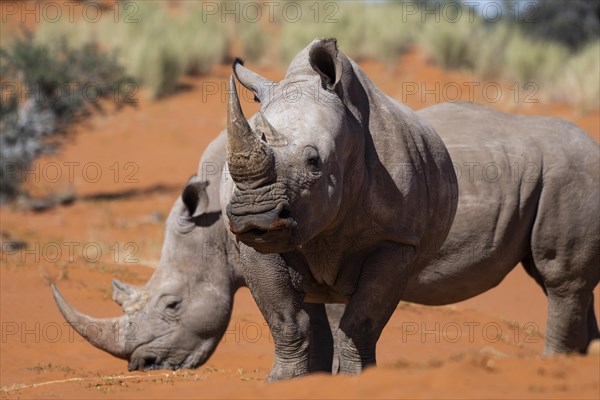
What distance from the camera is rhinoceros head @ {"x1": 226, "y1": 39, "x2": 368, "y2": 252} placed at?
198 inches

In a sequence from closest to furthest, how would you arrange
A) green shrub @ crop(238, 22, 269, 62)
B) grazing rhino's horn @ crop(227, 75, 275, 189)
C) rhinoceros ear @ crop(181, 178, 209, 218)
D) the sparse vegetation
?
grazing rhino's horn @ crop(227, 75, 275, 189) → rhinoceros ear @ crop(181, 178, 209, 218) → the sparse vegetation → green shrub @ crop(238, 22, 269, 62)

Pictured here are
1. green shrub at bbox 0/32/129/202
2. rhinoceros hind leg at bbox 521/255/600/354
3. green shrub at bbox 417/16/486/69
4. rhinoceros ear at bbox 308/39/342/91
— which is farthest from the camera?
green shrub at bbox 417/16/486/69

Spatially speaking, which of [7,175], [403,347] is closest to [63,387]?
[403,347]

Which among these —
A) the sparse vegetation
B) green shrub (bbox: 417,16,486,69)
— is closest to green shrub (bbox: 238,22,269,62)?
the sparse vegetation

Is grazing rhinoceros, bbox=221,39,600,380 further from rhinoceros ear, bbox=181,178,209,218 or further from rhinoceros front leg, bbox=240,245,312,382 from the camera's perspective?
rhinoceros ear, bbox=181,178,209,218

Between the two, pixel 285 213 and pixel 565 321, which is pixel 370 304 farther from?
pixel 565 321

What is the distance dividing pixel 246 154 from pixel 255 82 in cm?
120

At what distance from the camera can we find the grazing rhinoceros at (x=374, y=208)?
5215 mm

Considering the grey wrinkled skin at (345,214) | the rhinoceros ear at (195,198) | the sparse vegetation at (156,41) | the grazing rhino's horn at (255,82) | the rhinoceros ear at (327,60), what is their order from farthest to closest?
the sparse vegetation at (156,41)
the rhinoceros ear at (195,198)
the grazing rhino's horn at (255,82)
the rhinoceros ear at (327,60)
the grey wrinkled skin at (345,214)

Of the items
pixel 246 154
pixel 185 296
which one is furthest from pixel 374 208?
pixel 185 296

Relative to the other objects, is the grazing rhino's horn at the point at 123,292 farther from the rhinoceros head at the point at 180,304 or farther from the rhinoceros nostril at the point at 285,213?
the rhinoceros nostril at the point at 285,213

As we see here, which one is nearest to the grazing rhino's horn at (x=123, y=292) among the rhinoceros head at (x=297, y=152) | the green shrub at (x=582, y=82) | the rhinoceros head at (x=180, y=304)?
the rhinoceros head at (x=180, y=304)

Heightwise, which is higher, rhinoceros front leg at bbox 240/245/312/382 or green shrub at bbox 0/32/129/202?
rhinoceros front leg at bbox 240/245/312/382

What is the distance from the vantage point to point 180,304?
305 inches
